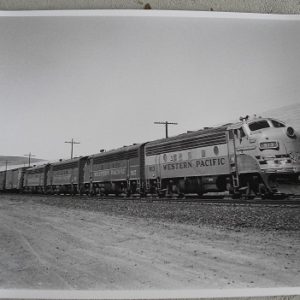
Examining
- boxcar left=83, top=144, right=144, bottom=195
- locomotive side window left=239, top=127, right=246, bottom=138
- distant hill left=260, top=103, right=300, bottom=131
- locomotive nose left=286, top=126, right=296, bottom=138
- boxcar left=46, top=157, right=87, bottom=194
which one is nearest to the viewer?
distant hill left=260, top=103, right=300, bottom=131

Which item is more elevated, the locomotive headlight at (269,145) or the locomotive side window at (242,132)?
the locomotive side window at (242,132)

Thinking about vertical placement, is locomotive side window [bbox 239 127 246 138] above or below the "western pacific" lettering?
above

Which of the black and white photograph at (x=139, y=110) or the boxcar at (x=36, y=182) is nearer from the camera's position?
the black and white photograph at (x=139, y=110)

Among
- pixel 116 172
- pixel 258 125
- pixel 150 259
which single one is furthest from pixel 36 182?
pixel 150 259

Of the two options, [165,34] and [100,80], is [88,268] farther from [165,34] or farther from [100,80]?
[165,34]

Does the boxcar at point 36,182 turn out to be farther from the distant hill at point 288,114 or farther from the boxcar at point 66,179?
the distant hill at point 288,114

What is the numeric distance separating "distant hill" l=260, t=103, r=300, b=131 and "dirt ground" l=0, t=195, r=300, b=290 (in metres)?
0.89

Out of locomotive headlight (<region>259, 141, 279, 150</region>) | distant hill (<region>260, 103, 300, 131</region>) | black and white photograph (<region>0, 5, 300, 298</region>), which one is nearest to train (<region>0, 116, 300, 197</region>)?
locomotive headlight (<region>259, 141, 279, 150</region>)

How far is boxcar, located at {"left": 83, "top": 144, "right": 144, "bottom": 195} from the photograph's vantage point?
658 centimetres

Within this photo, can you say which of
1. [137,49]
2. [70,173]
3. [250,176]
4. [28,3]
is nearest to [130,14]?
[137,49]

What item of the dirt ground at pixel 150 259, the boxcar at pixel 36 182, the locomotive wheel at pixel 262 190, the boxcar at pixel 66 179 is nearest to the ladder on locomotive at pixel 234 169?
the locomotive wheel at pixel 262 190

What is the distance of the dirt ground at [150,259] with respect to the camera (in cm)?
189

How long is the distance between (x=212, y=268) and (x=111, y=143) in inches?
52.6

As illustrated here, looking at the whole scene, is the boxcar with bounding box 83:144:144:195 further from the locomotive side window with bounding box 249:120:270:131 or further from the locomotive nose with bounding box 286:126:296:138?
the locomotive nose with bounding box 286:126:296:138
